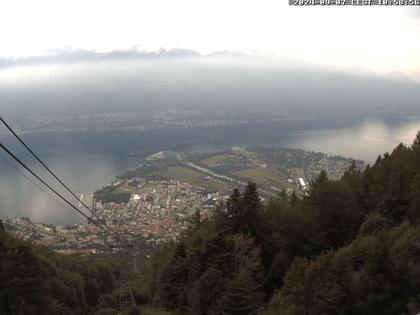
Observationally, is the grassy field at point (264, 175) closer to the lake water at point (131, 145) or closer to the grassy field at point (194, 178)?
the grassy field at point (194, 178)

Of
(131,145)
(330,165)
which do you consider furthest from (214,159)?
(131,145)

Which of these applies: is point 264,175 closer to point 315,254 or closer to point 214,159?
point 214,159

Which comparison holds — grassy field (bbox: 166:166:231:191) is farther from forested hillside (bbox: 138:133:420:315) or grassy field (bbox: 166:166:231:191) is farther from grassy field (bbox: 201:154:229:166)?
forested hillside (bbox: 138:133:420:315)

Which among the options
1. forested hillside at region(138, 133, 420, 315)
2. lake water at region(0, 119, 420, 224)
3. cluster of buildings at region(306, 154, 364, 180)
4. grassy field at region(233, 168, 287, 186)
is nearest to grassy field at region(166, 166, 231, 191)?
grassy field at region(233, 168, 287, 186)

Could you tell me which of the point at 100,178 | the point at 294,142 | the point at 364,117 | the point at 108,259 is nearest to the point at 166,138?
the point at 294,142

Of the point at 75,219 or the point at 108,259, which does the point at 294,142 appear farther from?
the point at 108,259

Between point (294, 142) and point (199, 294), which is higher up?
point (199, 294)
